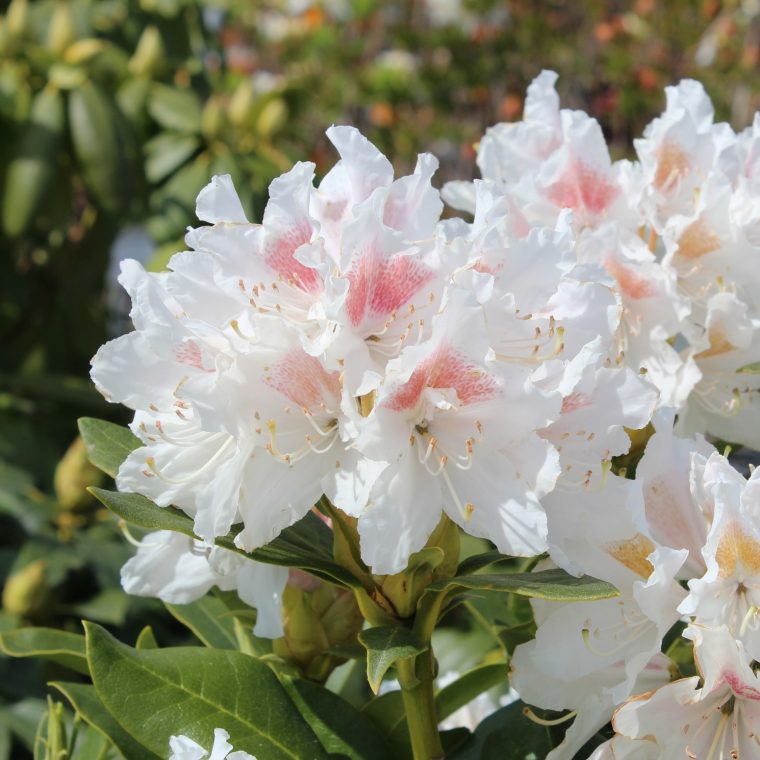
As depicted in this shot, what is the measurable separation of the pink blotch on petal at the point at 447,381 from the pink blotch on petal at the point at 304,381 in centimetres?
4

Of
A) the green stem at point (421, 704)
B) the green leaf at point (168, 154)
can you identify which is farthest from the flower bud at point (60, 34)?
the green stem at point (421, 704)

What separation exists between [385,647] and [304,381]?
142mm

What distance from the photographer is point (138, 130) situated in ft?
7.93

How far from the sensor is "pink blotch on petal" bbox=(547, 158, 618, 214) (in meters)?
0.90

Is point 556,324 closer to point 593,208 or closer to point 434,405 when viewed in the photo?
point 434,405

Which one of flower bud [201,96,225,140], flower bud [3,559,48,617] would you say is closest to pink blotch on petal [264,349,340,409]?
flower bud [3,559,48,617]

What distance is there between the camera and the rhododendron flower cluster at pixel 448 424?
0.63 meters

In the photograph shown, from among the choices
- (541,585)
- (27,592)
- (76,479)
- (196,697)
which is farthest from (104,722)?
(76,479)

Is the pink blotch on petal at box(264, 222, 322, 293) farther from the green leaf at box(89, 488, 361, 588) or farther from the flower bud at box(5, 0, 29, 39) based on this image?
the flower bud at box(5, 0, 29, 39)

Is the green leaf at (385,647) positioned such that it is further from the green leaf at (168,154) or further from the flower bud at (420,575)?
the green leaf at (168,154)

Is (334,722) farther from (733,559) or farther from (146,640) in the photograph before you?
(733,559)

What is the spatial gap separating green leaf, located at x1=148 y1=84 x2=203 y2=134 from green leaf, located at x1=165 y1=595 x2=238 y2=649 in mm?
1553

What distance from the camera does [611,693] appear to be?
2.23ft

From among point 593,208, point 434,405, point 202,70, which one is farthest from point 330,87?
point 434,405
